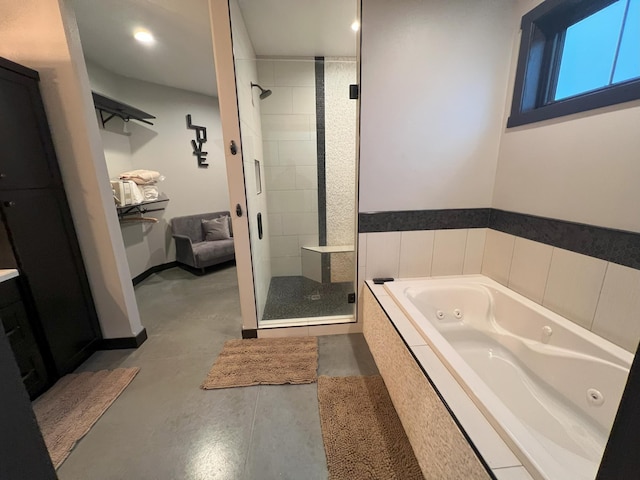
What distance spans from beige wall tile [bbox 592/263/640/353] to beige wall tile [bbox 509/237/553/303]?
Answer: 290 mm

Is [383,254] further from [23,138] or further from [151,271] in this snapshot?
[151,271]

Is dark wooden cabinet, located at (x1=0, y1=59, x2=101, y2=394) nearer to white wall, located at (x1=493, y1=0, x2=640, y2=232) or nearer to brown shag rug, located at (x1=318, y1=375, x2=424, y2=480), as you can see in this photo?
brown shag rug, located at (x1=318, y1=375, x2=424, y2=480)

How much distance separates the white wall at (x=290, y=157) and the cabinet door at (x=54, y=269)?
1557 millimetres

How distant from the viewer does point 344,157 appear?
Result: 2500mm

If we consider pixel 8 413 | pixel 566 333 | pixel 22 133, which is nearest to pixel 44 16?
pixel 22 133

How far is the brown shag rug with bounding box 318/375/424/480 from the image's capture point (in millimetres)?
1086

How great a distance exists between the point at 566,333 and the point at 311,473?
1.40m

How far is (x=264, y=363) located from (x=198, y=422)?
1.63 feet

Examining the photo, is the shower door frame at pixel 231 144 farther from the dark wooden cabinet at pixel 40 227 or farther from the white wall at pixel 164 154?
the white wall at pixel 164 154

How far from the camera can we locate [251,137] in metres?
2.08

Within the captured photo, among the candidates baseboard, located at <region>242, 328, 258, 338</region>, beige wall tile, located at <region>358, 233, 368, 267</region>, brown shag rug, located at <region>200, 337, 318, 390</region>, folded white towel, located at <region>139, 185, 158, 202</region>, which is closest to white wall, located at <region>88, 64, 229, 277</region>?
folded white towel, located at <region>139, 185, 158, 202</region>

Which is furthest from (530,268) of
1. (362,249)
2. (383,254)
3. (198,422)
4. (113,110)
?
(113,110)

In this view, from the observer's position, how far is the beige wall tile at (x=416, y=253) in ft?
6.17

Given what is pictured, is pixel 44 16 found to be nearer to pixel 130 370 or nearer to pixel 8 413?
pixel 8 413
